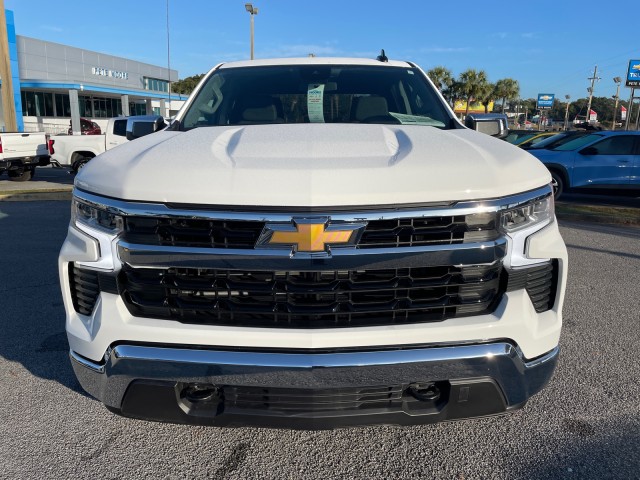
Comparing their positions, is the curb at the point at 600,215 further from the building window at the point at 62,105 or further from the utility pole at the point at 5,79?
the building window at the point at 62,105

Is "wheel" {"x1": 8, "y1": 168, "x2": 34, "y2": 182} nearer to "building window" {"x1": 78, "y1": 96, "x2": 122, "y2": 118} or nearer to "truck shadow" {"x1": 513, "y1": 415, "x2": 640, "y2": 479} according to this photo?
"truck shadow" {"x1": 513, "y1": 415, "x2": 640, "y2": 479}

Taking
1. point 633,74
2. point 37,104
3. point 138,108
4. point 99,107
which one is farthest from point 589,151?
point 138,108

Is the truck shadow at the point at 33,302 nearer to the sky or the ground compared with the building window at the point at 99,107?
nearer to the ground

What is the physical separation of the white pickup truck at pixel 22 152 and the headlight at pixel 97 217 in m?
12.5

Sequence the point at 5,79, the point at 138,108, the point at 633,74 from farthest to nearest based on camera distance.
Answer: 1. the point at 138,108
2. the point at 633,74
3. the point at 5,79

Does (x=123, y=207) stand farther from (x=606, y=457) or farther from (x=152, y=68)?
(x=152, y=68)

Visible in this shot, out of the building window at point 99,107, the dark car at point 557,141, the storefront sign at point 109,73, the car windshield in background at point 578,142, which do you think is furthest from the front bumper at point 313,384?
the storefront sign at point 109,73

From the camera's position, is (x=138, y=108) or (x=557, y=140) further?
(x=138, y=108)

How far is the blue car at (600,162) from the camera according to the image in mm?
10758

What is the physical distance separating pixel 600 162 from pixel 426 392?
10.6m

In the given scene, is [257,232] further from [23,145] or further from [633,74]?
[633,74]

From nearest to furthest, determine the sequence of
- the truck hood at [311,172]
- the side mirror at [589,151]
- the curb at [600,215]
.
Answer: the truck hood at [311,172] → the curb at [600,215] → the side mirror at [589,151]

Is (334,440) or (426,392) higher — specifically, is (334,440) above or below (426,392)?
below

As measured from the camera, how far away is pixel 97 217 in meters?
2.05
